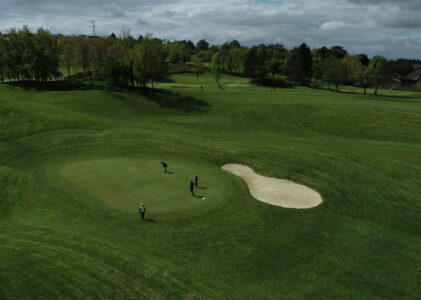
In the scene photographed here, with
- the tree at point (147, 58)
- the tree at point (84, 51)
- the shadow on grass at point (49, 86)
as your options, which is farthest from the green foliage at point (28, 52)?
the tree at point (147, 58)

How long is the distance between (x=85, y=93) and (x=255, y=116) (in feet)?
142

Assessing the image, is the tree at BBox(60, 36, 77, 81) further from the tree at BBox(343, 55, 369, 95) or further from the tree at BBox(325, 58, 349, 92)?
the tree at BBox(343, 55, 369, 95)

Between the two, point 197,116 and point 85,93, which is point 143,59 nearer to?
point 85,93

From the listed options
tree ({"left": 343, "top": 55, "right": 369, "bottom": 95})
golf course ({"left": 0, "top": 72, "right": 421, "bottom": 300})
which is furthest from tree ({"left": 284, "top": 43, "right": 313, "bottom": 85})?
golf course ({"left": 0, "top": 72, "right": 421, "bottom": 300})

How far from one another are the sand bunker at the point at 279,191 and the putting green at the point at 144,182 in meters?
4.17

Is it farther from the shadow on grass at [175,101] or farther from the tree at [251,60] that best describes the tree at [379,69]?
the shadow on grass at [175,101]

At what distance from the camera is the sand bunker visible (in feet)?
114

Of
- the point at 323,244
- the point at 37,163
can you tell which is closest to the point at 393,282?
the point at 323,244

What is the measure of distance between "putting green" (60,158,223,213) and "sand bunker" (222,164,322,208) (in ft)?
13.7

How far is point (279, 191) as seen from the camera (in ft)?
123

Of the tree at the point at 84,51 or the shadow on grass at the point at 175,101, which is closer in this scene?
the shadow on grass at the point at 175,101

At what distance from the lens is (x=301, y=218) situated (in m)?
31.5

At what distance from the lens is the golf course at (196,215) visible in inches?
871

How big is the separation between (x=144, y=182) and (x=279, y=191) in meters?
15.5
